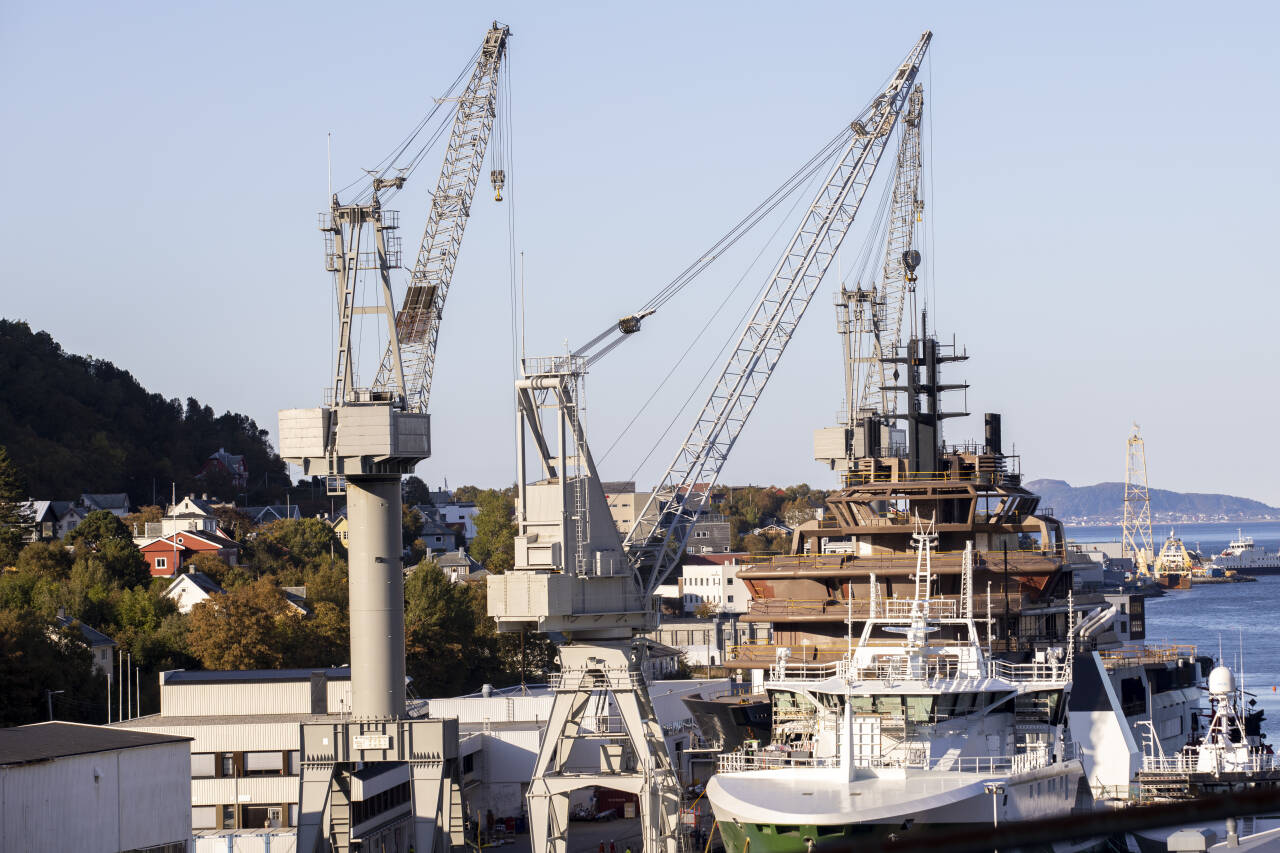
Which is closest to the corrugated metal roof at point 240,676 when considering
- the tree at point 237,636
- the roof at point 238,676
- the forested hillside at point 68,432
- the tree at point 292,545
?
the roof at point 238,676

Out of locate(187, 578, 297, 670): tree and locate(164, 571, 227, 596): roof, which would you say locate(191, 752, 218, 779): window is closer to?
locate(187, 578, 297, 670): tree

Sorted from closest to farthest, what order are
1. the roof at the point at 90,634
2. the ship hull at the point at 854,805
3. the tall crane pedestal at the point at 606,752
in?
the ship hull at the point at 854,805, the tall crane pedestal at the point at 606,752, the roof at the point at 90,634

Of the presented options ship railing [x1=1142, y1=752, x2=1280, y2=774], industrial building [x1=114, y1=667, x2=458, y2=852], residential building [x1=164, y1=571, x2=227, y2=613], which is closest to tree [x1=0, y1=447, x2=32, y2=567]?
residential building [x1=164, y1=571, x2=227, y2=613]

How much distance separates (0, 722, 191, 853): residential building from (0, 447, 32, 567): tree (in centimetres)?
7908

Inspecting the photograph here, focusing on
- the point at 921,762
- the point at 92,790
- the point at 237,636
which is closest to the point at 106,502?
the point at 237,636

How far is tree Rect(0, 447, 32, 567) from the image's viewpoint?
4702 inches

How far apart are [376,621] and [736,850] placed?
52.8ft

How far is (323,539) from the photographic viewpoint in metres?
157

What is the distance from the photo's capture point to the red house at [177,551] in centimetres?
14162

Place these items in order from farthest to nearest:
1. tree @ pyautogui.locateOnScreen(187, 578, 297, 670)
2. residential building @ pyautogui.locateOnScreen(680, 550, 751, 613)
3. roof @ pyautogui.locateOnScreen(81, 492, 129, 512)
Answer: residential building @ pyautogui.locateOnScreen(680, 550, 751, 613) < roof @ pyautogui.locateOnScreen(81, 492, 129, 512) < tree @ pyautogui.locateOnScreen(187, 578, 297, 670)

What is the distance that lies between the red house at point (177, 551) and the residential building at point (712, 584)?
5442 centimetres

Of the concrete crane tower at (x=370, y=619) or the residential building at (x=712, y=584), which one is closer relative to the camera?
the concrete crane tower at (x=370, y=619)

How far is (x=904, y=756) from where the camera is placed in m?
40.1

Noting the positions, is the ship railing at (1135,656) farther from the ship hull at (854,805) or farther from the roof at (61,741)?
the roof at (61,741)
